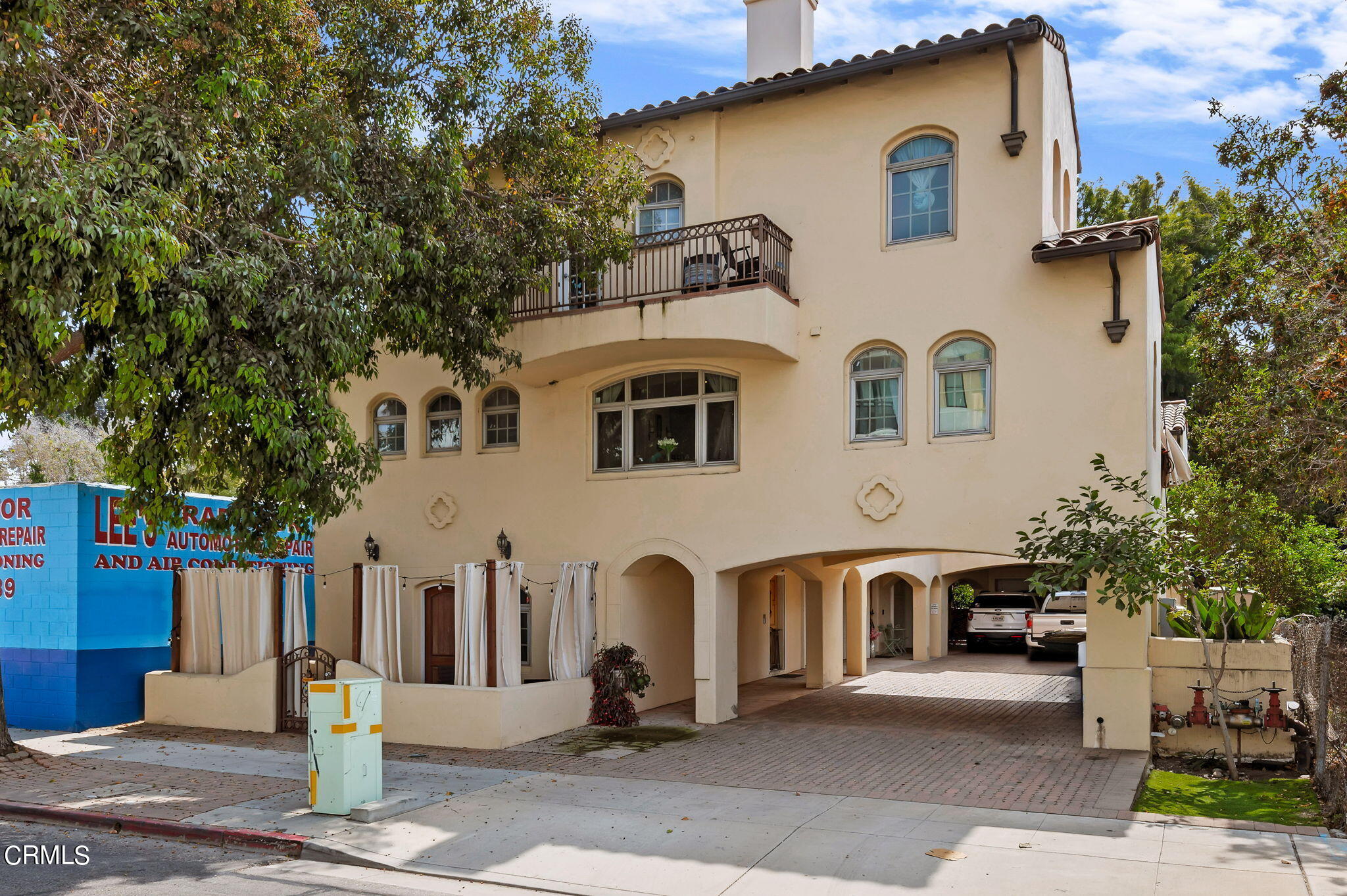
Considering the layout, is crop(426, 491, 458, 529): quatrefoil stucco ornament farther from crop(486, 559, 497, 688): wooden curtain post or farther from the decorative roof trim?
the decorative roof trim

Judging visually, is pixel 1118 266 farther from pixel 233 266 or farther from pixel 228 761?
pixel 228 761

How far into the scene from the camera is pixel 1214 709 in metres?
12.2

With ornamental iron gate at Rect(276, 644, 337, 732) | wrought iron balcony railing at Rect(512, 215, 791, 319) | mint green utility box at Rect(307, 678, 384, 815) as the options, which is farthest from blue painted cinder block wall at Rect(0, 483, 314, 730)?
mint green utility box at Rect(307, 678, 384, 815)

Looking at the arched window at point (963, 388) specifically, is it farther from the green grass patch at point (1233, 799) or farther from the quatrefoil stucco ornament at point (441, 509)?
the quatrefoil stucco ornament at point (441, 509)

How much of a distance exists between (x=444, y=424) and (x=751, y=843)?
33.3 ft

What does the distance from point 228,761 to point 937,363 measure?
383 inches

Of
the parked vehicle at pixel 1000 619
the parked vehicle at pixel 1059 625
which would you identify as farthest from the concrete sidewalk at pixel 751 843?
the parked vehicle at pixel 1000 619

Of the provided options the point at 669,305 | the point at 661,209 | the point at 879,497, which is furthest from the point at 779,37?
the point at 879,497

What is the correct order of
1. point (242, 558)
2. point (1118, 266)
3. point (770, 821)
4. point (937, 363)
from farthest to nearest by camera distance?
point (937, 363) < point (1118, 266) < point (242, 558) < point (770, 821)

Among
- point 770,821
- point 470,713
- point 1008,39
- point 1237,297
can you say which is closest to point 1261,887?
point 770,821

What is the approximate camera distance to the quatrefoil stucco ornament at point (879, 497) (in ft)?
43.9

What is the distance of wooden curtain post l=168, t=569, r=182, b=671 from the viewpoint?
611 inches

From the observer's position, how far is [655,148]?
51.2 feet

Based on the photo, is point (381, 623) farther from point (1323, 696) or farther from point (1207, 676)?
point (1323, 696)
